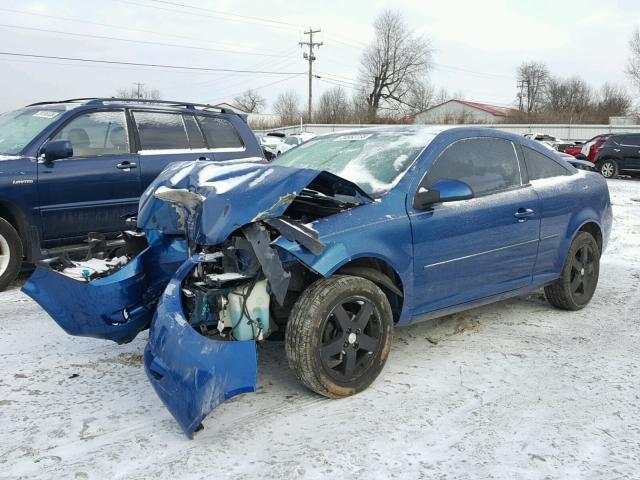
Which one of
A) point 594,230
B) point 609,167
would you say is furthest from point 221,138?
point 609,167

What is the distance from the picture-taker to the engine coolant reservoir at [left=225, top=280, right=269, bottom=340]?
Answer: 127 inches

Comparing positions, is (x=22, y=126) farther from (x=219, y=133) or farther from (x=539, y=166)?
(x=539, y=166)

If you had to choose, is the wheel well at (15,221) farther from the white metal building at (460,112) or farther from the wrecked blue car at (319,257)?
the white metal building at (460,112)

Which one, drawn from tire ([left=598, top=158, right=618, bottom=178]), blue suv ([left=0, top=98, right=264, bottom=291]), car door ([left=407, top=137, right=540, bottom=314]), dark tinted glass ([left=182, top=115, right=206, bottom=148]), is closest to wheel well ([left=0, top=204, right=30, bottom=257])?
blue suv ([left=0, top=98, right=264, bottom=291])

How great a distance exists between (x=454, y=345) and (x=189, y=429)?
2212 mm

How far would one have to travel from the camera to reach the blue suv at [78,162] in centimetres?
560

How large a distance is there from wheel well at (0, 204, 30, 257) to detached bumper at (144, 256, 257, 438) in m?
3.34

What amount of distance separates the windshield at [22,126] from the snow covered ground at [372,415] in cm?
201

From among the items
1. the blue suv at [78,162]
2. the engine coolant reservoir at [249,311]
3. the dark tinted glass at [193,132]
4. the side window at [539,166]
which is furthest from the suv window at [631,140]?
the engine coolant reservoir at [249,311]

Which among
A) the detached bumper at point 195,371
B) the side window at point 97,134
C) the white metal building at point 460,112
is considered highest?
the white metal building at point 460,112

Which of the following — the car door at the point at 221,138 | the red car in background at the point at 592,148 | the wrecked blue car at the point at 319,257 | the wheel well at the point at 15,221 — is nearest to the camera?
the wrecked blue car at the point at 319,257

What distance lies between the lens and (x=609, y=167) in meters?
20.1

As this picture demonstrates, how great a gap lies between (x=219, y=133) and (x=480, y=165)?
3.67 metres

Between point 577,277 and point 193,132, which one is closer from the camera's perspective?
point 577,277
